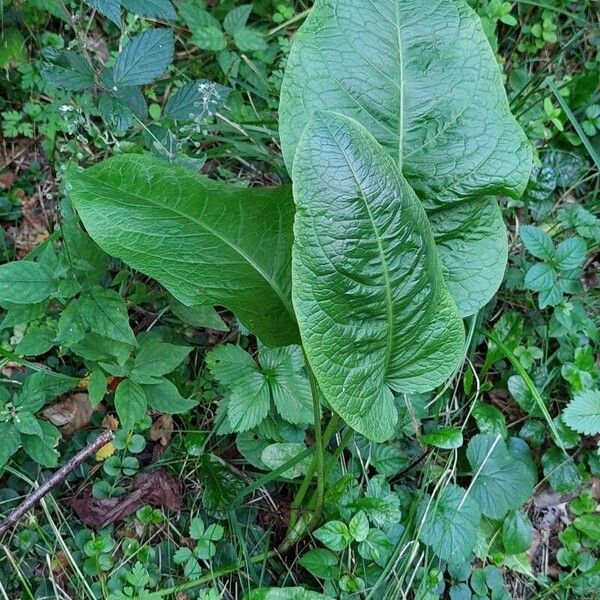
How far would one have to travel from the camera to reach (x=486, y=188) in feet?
3.78

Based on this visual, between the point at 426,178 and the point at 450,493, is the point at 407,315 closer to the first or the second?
the point at 426,178

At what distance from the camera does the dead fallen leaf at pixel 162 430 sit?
1.56 m

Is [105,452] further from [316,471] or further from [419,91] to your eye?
[419,91]

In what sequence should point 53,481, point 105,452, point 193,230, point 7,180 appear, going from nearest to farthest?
point 193,230, point 53,481, point 105,452, point 7,180

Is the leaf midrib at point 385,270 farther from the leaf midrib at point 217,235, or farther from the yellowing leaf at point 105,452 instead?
the yellowing leaf at point 105,452

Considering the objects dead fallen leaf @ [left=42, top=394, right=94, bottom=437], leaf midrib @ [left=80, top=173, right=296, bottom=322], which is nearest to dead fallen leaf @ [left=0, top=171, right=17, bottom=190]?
dead fallen leaf @ [left=42, top=394, right=94, bottom=437]

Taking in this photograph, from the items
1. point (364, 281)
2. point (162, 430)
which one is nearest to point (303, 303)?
point (364, 281)

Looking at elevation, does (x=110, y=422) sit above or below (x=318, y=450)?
below

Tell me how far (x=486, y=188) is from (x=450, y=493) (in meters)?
0.72

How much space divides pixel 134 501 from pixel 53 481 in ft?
0.62

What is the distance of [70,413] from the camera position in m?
1.55

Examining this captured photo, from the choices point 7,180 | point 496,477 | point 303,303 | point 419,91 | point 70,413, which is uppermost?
point 419,91

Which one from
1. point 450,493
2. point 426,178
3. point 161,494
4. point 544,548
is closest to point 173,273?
point 426,178

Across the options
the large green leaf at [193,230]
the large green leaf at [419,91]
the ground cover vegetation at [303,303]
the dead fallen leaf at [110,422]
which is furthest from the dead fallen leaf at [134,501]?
the large green leaf at [419,91]
